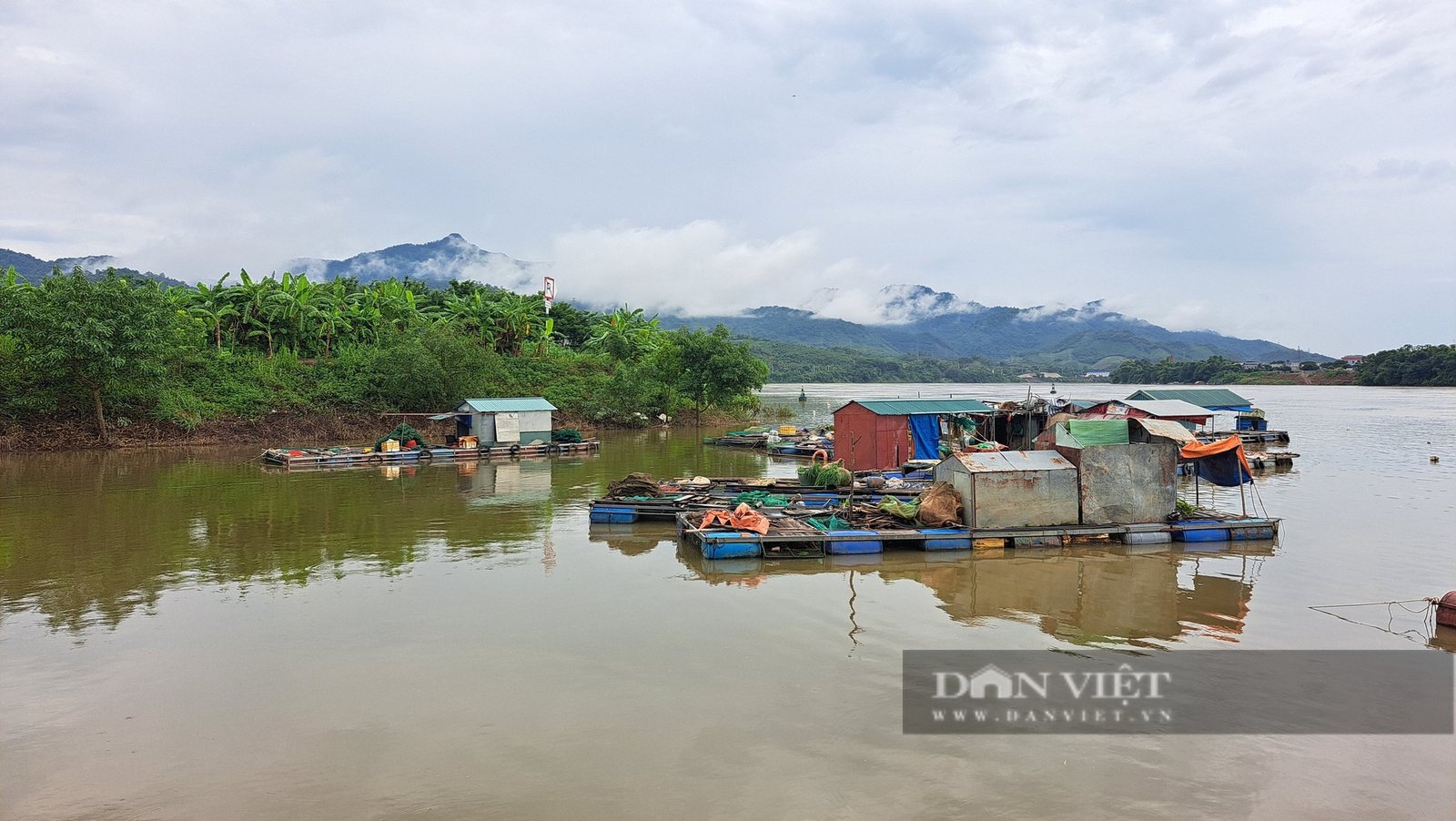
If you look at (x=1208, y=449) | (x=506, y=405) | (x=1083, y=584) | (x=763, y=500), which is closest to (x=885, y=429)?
(x=763, y=500)

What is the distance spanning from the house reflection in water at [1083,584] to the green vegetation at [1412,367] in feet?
337

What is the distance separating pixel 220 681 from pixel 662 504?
1008 cm

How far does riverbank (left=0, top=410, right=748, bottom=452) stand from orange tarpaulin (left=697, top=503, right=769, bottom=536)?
22519 mm

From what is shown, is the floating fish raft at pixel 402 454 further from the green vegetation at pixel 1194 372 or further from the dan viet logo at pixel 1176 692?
the green vegetation at pixel 1194 372

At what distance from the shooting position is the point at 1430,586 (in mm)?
12383

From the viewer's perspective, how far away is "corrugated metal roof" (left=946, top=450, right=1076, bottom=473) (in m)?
15.0

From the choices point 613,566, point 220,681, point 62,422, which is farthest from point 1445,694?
point 62,422

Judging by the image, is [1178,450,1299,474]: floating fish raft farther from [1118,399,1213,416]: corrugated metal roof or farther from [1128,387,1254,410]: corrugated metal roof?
[1128,387,1254,410]: corrugated metal roof

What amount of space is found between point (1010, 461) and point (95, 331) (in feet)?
A: 106

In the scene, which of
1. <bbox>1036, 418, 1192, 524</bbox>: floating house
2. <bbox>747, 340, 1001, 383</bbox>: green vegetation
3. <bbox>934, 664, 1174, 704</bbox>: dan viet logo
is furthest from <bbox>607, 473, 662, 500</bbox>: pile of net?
<bbox>747, 340, 1001, 383</bbox>: green vegetation

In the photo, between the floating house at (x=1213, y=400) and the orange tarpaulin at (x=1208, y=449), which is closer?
the orange tarpaulin at (x=1208, y=449)

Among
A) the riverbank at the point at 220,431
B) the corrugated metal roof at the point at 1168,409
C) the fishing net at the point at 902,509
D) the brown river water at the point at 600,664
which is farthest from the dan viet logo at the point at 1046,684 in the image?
the riverbank at the point at 220,431

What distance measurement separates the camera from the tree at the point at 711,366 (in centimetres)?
4634

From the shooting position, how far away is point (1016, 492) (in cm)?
1492
